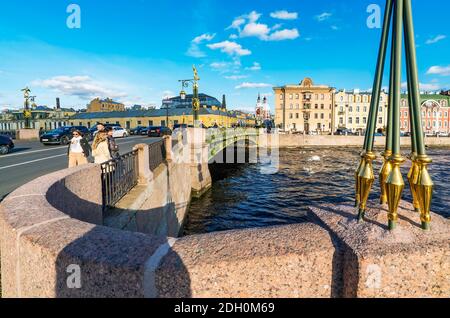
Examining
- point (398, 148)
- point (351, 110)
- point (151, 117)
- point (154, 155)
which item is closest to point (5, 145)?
point (154, 155)

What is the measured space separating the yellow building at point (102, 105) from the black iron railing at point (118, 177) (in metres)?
101

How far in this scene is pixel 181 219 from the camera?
12852 millimetres

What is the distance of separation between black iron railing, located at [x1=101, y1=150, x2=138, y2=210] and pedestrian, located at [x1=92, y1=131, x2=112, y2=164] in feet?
1.65

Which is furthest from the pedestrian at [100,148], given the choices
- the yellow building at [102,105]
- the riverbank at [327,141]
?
the yellow building at [102,105]

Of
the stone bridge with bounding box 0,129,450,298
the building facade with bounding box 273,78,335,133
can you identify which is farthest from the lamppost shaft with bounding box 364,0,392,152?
the building facade with bounding box 273,78,335,133

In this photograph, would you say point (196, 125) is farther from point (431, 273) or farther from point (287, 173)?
point (431, 273)

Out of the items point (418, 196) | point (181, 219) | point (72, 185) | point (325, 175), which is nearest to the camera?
point (418, 196)

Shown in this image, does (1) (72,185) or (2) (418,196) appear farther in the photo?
(1) (72,185)

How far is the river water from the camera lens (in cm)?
1362

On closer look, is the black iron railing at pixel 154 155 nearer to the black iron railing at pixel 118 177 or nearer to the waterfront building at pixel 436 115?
the black iron railing at pixel 118 177

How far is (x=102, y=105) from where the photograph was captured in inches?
4245

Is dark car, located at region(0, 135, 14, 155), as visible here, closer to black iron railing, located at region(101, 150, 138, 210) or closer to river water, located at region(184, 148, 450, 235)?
river water, located at region(184, 148, 450, 235)

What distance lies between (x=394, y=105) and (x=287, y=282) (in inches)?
55.5
